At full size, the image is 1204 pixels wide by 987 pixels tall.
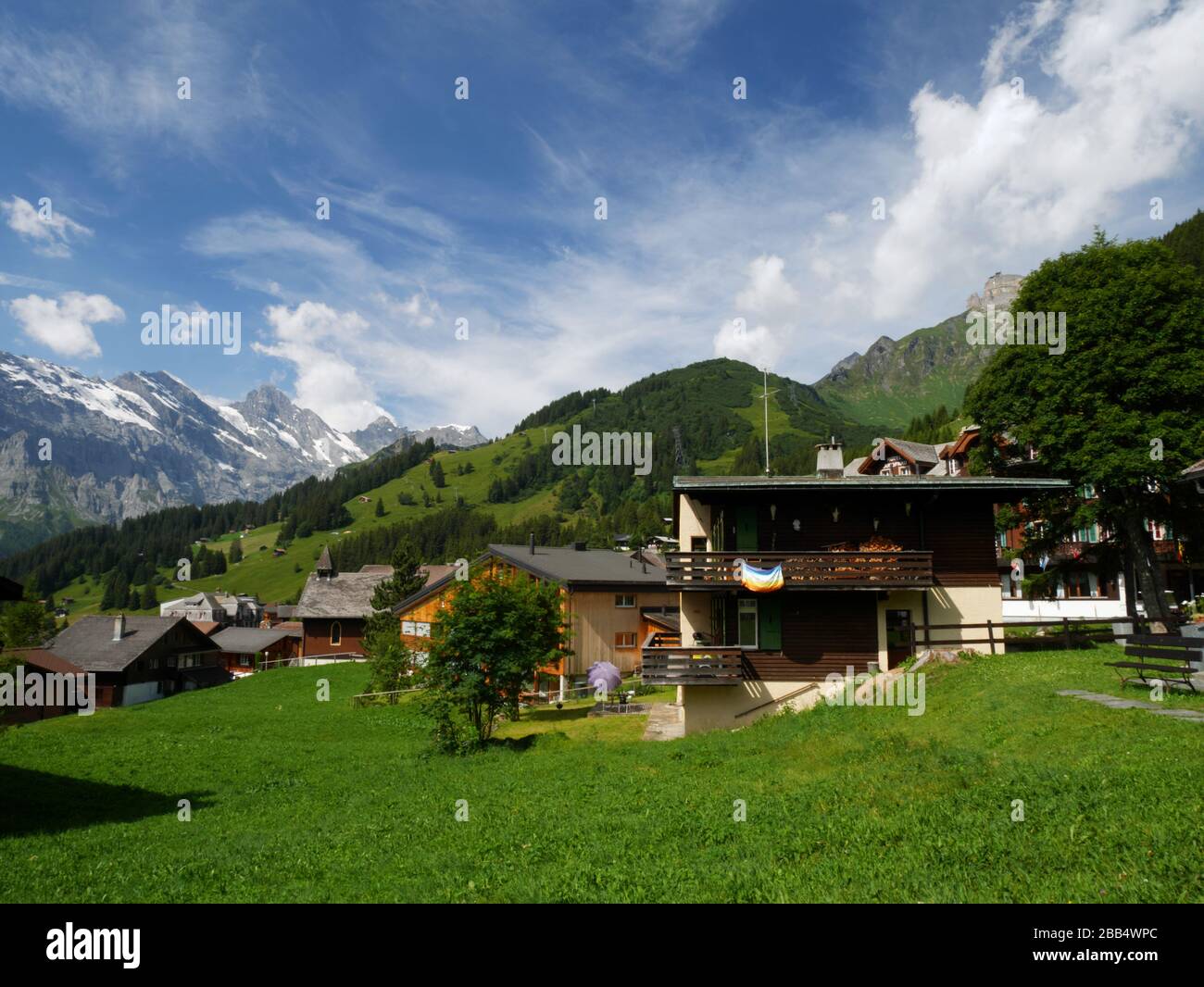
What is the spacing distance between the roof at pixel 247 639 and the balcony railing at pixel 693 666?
282 ft

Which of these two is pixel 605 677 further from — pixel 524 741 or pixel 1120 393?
pixel 1120 393

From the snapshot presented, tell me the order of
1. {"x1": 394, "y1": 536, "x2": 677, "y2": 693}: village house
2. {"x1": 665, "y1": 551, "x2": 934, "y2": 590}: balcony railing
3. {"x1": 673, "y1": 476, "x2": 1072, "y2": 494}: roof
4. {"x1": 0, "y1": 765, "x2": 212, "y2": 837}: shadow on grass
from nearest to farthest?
{"x1": 0, "y1": 765, "x2": 212, "y2": 837}: shadow on grass → {"x1": 665, "y1": 551, "x2": 934, "y2": 590}: balcony railing → {"x1": 673, "y1": 476, "x2": 1072, "y2": 494}: roof → {"x1": 394, "y1": 536, "x2": 677, "y2": 693}: village house

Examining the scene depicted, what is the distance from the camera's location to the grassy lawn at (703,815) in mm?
9719

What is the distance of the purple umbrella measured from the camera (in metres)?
41.4

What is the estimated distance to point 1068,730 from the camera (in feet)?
50.3

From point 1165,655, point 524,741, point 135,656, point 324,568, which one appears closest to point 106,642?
point 135,656

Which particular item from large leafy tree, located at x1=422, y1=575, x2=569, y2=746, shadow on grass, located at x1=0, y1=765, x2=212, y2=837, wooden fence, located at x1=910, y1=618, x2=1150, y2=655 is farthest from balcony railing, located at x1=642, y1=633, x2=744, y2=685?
shadow on grass, located at x1=0, y1=765, x2=212, y2=837

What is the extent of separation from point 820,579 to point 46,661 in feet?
214

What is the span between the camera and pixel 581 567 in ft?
159

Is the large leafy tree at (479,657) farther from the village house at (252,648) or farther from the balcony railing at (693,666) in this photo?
the village house at (252,648)

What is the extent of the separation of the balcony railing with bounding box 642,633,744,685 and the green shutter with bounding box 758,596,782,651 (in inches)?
50.9

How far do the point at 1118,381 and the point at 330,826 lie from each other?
31.6m

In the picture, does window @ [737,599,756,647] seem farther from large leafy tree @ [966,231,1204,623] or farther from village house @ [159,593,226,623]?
village house @ [159,593,226,623]
